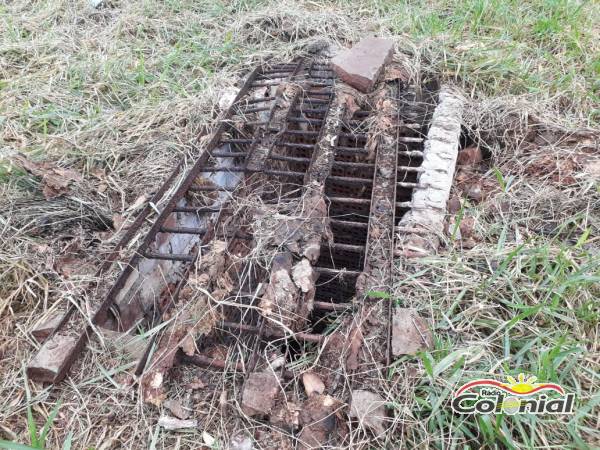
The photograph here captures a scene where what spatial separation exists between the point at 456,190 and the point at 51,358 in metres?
2.03

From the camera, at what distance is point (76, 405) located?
1.55 metres

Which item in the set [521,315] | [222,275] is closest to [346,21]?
[222,275]

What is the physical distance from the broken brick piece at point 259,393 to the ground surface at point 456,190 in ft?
0.29

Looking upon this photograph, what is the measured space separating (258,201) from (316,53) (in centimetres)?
164

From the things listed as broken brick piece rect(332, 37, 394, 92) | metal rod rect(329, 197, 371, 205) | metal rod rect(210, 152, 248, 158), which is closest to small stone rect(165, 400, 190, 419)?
metal rod rect(329, 197, 371, 205)

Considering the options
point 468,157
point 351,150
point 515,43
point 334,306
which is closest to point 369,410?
point 334,306

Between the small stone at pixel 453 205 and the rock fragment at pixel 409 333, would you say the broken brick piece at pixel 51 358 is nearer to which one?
the rock fragment at pixel 409 333

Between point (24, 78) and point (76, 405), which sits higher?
point (24, 78)

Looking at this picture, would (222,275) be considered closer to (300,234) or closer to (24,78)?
(300,234)

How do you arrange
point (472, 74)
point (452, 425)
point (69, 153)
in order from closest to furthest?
point (452, 425), point (69, 153), point (472, 74)

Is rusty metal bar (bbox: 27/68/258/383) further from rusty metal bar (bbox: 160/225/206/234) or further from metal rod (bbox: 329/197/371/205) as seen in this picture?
metal rod (bbox: 329/197/371/205)

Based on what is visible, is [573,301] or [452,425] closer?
[452,425]

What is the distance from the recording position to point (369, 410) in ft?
4.62

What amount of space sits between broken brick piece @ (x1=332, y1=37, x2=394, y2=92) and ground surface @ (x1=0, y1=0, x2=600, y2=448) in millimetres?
246
